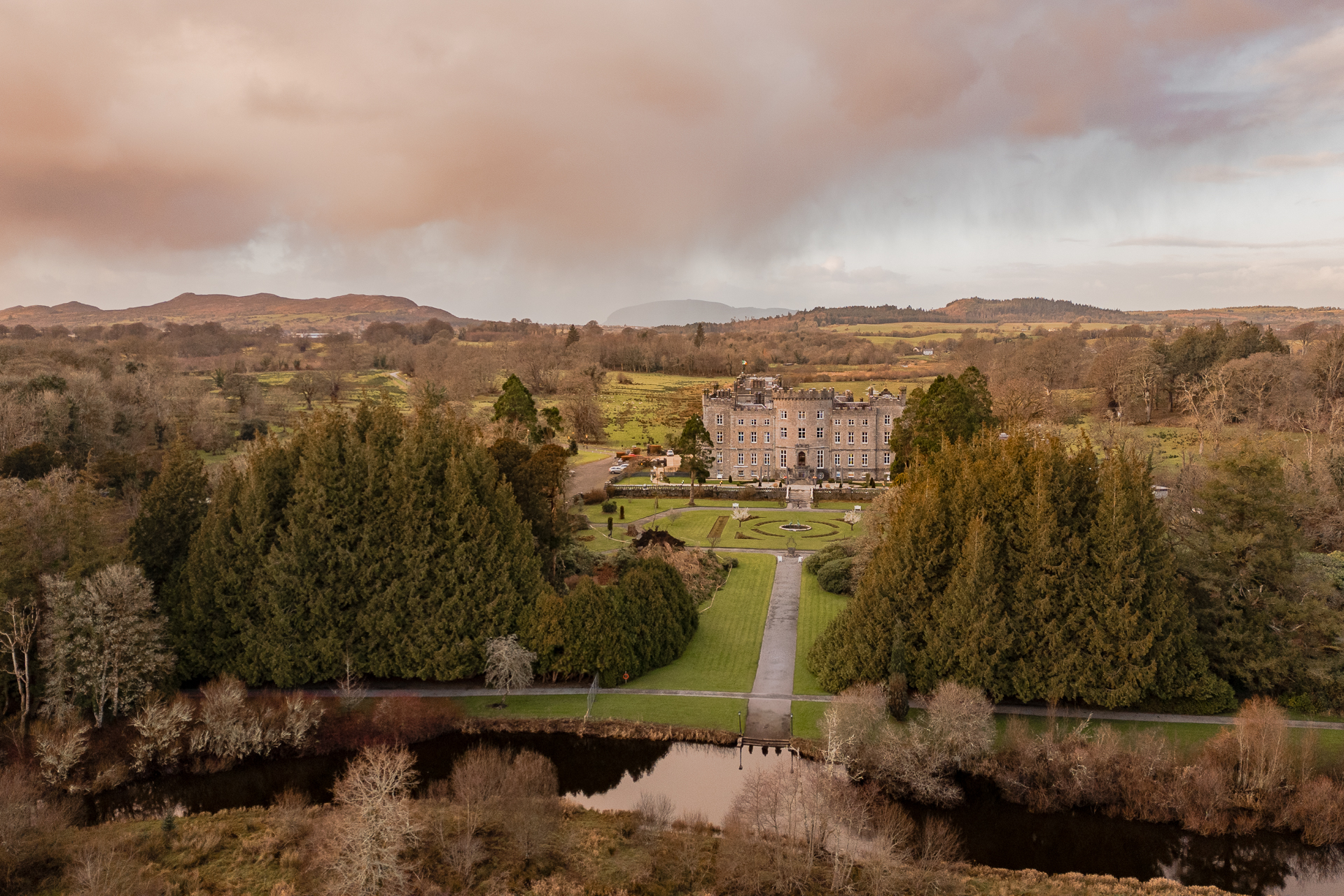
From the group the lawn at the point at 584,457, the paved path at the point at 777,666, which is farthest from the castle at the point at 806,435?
the paved path at the point at 777,666

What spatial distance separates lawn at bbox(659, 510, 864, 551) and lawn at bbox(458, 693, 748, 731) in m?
25.4

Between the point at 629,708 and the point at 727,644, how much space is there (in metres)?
8.35

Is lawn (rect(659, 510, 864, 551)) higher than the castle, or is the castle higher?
the castle

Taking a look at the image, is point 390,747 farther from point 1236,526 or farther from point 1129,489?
point 1236,526

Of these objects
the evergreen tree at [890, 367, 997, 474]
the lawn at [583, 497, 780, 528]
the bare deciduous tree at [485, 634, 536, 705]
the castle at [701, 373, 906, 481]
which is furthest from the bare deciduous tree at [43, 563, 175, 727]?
the castle at [701, 373, 906, 481]

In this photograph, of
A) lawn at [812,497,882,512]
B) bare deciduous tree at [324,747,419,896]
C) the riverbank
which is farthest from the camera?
lawn at [812,497,882,512]

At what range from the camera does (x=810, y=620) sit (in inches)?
1693

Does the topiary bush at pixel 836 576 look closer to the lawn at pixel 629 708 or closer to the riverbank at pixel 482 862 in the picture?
the lawn at pixel 629 708

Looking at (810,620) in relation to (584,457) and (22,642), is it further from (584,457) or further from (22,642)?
(584,457)

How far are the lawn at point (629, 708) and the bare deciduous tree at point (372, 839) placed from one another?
10.0 metres

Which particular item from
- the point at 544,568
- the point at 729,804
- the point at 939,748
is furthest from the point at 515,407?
the point at 939,748

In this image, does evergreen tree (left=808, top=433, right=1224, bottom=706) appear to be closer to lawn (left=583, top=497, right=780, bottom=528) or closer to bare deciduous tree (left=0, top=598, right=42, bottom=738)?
bare deciduous tree (left=0, top=598, right=42, bottom=738)

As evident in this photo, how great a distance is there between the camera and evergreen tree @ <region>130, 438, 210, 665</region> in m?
34.0

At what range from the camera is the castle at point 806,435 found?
3337 inches
